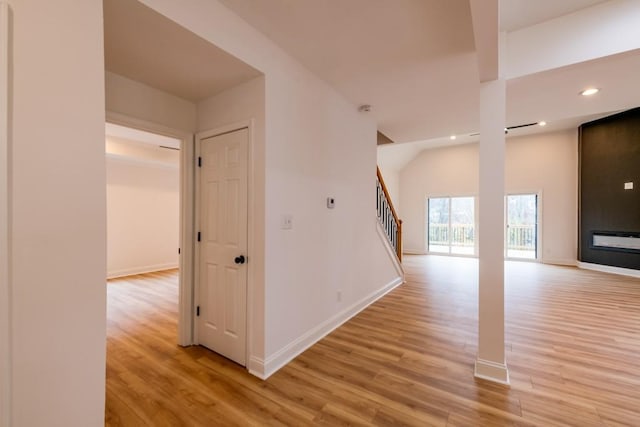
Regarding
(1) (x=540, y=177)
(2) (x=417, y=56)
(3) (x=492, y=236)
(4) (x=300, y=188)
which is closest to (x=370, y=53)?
(2) (x=417, y=56)

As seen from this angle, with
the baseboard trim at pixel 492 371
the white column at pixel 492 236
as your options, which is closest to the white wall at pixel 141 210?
the white column at pixel 492 236

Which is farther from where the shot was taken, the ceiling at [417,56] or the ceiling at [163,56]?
the ceiling at [417,56]

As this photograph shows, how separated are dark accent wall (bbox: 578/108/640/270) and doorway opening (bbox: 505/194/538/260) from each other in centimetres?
110

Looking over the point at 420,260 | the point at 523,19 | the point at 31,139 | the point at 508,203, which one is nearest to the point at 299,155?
the point at 31,139

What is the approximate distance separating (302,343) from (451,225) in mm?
8146

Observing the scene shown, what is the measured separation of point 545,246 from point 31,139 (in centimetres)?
1017

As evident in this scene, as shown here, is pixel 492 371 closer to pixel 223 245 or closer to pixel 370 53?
pixel 223 245

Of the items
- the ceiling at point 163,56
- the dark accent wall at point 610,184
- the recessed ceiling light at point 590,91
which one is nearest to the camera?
the ceiling at point 163,56

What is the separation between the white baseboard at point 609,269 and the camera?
19.0 ft

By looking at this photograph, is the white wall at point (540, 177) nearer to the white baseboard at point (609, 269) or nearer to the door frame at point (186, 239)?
the white baseboard at point (609, 269)

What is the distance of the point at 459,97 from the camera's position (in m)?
3.32

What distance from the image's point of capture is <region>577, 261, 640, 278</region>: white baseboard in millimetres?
5800

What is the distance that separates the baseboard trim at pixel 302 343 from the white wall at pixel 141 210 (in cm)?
490

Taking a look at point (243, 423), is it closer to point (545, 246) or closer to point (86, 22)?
point (86, 22)
